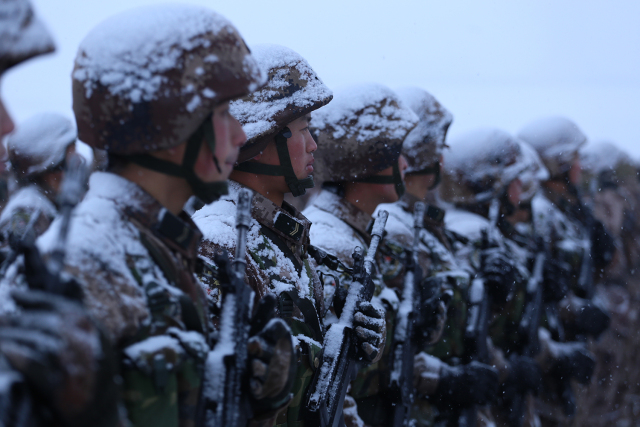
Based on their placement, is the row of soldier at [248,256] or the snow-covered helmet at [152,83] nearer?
the row of soldier at [248,256]

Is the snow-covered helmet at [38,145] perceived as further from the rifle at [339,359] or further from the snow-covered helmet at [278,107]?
the rifle at [339,359]

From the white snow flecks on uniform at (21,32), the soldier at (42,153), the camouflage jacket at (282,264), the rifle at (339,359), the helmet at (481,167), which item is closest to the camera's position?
the white snow flecks on uniform at (21,32)

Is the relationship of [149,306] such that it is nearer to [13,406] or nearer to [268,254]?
[13,406]

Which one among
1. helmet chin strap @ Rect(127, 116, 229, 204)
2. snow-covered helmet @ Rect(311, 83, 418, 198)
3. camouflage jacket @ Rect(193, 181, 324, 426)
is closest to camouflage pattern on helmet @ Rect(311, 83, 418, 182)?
snow-covered helmet @ Rect(311, 83, 418, 198)

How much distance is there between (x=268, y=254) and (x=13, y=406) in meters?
1.82

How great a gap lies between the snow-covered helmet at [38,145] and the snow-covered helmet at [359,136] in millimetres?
2517

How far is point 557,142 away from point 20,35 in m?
8.50

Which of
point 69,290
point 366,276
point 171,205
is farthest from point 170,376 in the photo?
point 366,276

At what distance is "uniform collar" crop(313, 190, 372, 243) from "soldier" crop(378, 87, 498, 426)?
1.11 feet

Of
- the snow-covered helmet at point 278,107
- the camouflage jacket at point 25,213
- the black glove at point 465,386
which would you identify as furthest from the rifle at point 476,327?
the camouflage jacket at point 25,213

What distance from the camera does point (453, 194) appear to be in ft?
23.1

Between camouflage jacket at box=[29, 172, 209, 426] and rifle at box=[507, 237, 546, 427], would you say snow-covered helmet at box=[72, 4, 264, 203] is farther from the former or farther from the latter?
rifle at box=[507, 237, 546, 427]

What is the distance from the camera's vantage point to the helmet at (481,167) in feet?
22.7

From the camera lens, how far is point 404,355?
14.1ft
